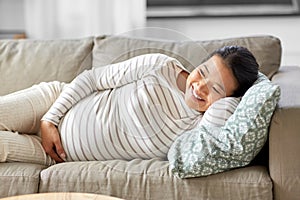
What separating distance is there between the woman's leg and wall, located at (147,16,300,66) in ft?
3.37

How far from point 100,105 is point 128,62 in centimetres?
18

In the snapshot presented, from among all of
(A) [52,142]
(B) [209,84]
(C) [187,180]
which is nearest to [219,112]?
(B) [209,84]

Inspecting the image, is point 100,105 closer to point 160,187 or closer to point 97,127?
point 97,127

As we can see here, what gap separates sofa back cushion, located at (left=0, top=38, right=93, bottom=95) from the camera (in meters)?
2.33

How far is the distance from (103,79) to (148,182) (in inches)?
17.4

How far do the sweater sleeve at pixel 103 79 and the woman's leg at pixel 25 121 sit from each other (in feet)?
0.26

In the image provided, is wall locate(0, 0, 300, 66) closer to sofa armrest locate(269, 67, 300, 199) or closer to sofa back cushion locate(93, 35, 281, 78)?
sofa back cushion locate(93, 35, 281, 78)

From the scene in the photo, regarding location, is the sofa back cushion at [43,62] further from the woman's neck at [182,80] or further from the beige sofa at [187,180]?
the woman's neck at [182,80]

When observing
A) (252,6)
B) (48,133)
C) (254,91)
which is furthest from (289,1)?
(48,133)

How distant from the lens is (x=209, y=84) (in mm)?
1796

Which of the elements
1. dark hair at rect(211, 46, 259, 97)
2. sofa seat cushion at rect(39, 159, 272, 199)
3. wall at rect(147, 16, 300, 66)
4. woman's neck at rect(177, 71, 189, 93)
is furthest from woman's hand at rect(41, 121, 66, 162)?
wall at rect(147, 16, 300, 66)

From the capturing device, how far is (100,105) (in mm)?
1974

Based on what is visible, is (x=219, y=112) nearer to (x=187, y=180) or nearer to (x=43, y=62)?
(x=187, y=180)

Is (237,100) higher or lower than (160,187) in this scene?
higher
